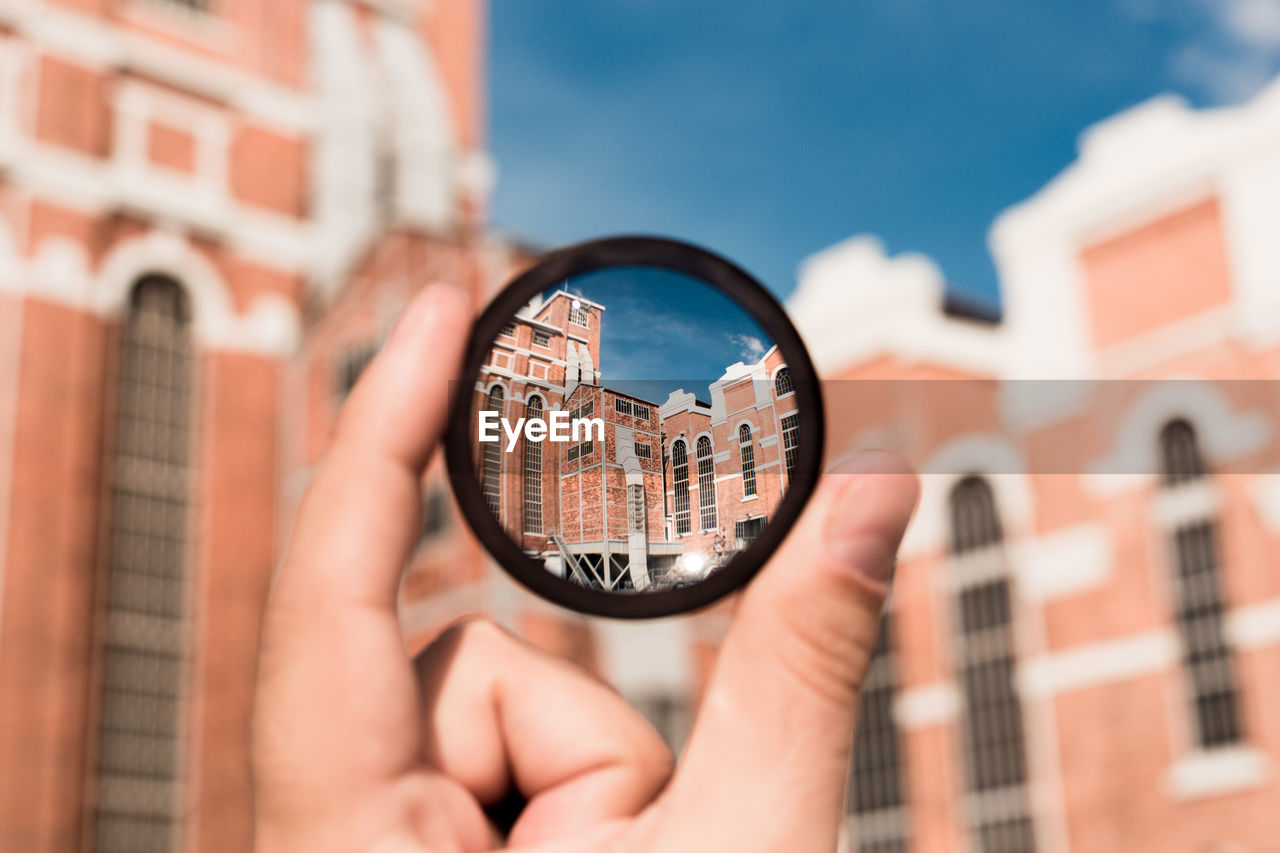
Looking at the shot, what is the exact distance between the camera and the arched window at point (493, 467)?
1.71 meters

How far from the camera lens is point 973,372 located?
57.5ft

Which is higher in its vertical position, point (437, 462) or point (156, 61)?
point (156, 61)

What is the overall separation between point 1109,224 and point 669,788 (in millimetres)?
15493

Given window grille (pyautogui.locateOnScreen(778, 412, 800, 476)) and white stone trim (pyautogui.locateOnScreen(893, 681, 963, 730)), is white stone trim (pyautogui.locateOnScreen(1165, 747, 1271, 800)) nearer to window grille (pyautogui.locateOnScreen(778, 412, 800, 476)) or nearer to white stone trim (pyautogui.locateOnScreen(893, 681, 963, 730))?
white stone trim (pyautogui.locateOnScreen(893, 681, 963, 730))

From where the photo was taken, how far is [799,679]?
163cm

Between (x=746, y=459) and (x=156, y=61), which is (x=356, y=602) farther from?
(x=156, y=61)

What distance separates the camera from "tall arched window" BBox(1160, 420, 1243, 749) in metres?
14.0

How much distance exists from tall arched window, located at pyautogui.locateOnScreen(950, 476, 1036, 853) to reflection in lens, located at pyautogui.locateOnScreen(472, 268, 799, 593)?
15.2 meters

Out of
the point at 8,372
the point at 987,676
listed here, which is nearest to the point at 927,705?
the point at 987,676

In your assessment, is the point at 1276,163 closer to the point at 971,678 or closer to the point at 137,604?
the point at 971,678

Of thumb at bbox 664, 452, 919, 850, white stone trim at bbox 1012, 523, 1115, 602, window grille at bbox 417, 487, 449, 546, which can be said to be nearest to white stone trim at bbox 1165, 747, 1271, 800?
white stone trim at bbox 1012, 523, 1115, 602

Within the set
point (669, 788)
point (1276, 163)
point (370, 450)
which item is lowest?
point (669, 788)

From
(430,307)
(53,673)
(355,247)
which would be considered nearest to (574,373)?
(430,307)

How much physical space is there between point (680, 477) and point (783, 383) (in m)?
0.18
